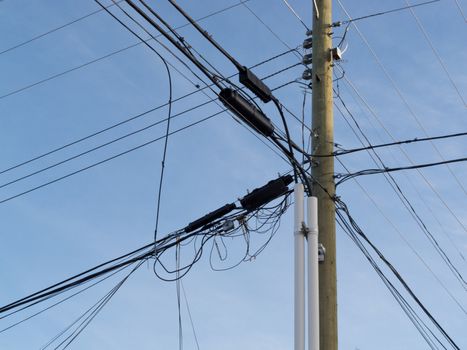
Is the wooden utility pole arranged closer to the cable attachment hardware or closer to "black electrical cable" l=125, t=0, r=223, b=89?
the cable attachment hardware

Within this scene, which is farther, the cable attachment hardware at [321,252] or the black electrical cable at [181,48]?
the cable attachment hardware at [321,252]

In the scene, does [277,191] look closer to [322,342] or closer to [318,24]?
[322,342]

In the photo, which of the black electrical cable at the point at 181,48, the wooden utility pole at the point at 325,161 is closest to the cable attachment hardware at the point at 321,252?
the wooden utility pole at the point at 325,161

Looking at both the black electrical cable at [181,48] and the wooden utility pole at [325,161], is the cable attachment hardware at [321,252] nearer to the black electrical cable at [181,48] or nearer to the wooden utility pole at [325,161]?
the wooden utility pole at [325,161]

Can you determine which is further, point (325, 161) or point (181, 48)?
point (325, 161)

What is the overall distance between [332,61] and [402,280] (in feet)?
10.9

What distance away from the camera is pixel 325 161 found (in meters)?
8.59

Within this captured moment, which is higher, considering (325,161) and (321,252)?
(325,161)

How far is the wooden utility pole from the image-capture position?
24.8 feet

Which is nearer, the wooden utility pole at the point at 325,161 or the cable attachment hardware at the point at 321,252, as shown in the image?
the wooden utility pole at the point at 325,161

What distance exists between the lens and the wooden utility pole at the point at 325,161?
24.8ft

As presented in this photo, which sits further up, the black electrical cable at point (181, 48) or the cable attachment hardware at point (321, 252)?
the black electrical cable at point (181, 48)

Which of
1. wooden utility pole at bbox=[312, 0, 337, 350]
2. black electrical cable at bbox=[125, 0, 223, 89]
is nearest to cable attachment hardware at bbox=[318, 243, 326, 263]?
wooden utility pole at bbox=[312, 0, 337, 350]

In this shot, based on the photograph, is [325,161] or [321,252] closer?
[321,252]
